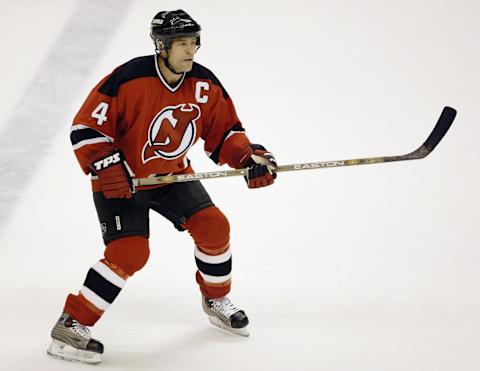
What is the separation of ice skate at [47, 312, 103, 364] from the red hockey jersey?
1.51 ft

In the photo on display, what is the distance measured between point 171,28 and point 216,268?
2.50 ft

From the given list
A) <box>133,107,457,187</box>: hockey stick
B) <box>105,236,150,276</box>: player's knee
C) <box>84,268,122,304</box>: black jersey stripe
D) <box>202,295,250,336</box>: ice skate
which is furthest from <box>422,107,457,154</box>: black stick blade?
<box>84,268,122,304</box>: black jersey stripe

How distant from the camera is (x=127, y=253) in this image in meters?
3.14

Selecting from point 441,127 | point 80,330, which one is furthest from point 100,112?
point 441,127

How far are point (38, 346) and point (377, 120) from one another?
79.8 inches

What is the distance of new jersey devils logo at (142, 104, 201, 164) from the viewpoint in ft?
10.5

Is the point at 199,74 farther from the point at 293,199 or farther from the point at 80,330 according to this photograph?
the point at 293,199

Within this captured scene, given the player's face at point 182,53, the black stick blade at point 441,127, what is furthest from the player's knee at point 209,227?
the black stick blade at point 441,127

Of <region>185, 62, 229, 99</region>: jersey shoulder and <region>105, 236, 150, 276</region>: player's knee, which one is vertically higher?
<region>185, 62, 229, 99</region>: jersey shoulder

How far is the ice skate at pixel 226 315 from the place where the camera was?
3.36 m

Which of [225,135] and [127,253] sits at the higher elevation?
[225,135]

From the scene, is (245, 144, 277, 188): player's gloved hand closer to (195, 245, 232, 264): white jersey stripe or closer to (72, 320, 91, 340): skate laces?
(195, 245, 232, 264): white jersey stripe

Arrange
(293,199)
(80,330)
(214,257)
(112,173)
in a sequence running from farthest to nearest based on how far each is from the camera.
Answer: (293,199) < (214,257) < (80,330) < (112,173)

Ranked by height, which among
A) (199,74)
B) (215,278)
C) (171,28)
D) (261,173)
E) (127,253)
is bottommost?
(215,278)
